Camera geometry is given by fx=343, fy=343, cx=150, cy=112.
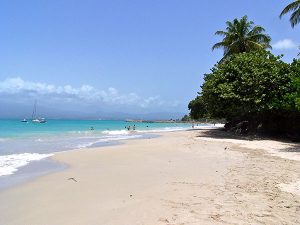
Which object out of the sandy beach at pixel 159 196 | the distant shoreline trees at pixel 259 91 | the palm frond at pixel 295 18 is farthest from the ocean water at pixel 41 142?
the palm frond at pixel 295 18

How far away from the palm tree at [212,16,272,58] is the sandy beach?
25960 mm

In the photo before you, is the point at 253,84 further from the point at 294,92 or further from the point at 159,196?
the point at 159,196

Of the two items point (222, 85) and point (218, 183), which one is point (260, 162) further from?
point (222, 85)

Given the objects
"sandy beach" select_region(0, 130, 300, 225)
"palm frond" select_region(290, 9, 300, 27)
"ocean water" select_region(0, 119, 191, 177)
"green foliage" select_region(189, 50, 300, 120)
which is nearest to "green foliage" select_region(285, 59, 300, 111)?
"green foliage" select_region(189, 50, 300, 120)

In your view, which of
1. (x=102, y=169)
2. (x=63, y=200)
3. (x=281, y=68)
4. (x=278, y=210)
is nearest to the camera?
(x=278, y=210)

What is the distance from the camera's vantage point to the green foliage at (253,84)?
2461 centimetres

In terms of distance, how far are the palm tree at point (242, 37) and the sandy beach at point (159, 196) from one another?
2596 centimetres

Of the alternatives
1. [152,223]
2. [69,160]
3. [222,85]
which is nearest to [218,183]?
[152,223]

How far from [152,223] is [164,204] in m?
1.13

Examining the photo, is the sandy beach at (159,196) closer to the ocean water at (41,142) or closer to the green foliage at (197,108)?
the ocean water at (41,142)

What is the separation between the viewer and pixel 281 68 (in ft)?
83.1

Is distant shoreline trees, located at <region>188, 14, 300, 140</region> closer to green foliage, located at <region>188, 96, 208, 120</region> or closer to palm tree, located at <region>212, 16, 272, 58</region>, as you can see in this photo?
palm tree, located at <region>212, 16, 272, 58</region>

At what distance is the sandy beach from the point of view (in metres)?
5.83

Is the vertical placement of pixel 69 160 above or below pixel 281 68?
below
